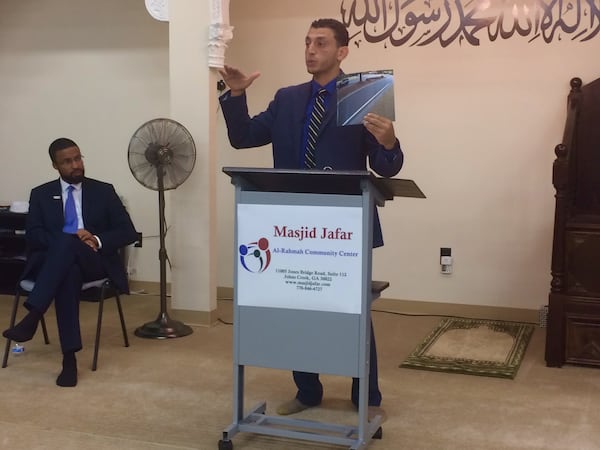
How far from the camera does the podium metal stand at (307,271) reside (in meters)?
2.92

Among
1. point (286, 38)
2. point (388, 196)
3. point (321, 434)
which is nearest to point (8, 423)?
point (321, 434)

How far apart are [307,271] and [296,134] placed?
2.28 ft

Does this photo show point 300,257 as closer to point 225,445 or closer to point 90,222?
point 225,445

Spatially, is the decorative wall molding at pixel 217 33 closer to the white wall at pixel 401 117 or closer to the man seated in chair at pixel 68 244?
the white wall at pixel 401 117

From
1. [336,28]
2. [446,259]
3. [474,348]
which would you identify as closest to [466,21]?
[446,259]

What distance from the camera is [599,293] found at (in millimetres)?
4359

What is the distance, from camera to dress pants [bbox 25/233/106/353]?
160 inches

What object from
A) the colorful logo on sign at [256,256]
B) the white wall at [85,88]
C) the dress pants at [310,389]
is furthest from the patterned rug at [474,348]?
the white wall at [85,88]

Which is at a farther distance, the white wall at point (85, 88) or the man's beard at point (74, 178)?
the white wall at point (85, 88)

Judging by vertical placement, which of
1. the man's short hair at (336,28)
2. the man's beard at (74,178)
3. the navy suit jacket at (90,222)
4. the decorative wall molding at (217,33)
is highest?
the decorative wall molding at (217,33)

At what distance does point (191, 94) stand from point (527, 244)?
2.53 m

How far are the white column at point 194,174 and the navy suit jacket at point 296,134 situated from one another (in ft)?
5.98

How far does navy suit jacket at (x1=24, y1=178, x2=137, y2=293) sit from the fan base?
599 millimetres

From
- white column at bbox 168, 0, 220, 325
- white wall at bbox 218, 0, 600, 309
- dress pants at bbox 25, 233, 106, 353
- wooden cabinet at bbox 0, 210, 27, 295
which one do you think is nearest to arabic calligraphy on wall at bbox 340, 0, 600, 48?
white wall at bbox 218, 0, 600, 309
